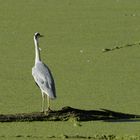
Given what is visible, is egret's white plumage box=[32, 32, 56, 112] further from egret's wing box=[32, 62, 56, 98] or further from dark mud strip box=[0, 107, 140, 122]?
dark mud strip box=[0, 107, 140, 122]

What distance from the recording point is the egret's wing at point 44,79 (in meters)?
6.74

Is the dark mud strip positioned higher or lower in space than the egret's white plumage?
lower

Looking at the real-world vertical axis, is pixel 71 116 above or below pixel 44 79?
below

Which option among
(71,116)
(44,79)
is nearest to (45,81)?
(44,79)

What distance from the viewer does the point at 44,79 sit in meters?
6.91

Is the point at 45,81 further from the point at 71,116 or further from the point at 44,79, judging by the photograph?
the point at 71,116

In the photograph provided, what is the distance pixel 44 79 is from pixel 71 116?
0.48 meters

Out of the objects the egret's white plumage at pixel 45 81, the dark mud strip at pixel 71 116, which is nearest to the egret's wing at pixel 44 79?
the egret's white plumage at pixel 45 81

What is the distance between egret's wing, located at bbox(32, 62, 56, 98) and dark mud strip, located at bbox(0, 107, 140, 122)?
6.6 inches

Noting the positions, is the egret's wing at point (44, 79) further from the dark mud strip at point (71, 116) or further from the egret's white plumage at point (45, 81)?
the dark mud strip at point (71, 116)

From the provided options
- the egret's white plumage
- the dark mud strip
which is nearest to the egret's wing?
the egret's white plumage

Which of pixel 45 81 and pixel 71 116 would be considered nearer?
pixel 71 116

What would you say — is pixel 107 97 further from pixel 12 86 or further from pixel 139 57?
pixel 139 57

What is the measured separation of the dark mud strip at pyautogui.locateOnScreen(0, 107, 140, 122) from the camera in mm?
6555
